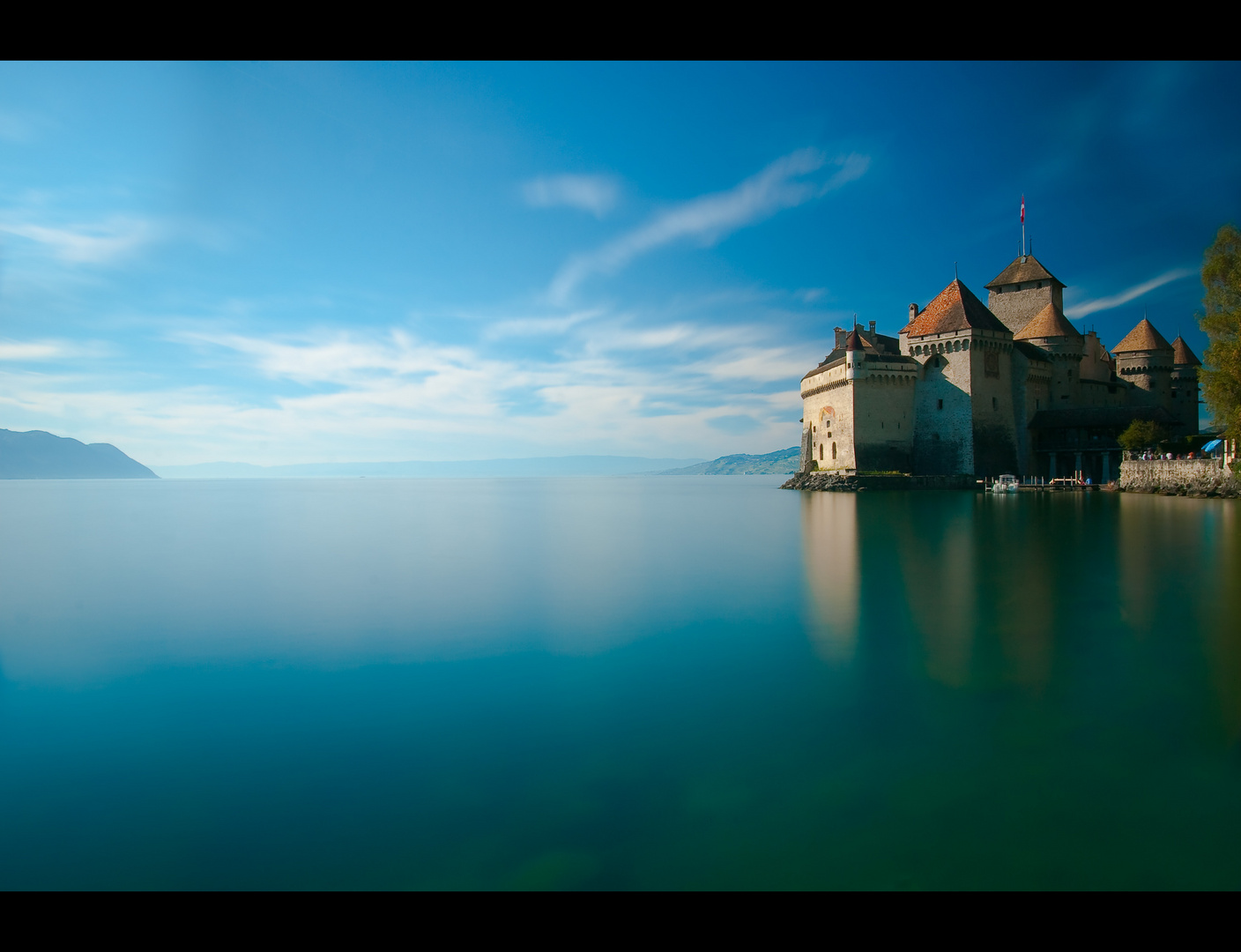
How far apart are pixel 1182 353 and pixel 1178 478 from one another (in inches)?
968

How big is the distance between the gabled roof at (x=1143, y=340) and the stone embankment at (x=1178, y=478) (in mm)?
17483

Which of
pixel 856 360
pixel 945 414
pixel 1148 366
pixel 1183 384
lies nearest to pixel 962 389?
pixel 945 414

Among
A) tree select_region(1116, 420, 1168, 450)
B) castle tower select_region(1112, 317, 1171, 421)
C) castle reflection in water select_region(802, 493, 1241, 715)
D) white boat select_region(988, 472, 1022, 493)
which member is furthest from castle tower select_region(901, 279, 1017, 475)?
castle reflection in water select_region(802, 493, 1241, 715)

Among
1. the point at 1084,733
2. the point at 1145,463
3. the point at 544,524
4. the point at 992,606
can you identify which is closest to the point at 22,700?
the point at 1084,733

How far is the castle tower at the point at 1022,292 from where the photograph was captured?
163 feet

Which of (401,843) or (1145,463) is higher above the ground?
(1145,463)

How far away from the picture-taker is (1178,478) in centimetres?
3284

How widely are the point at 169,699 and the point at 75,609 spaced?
21.7 feet

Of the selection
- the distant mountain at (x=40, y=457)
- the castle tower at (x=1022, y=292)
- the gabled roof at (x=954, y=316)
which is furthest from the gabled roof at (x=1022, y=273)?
the distant mountain at (x=40, y=457)

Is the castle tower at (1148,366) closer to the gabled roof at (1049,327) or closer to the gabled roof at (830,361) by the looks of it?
the gabled roof at (1049,327)

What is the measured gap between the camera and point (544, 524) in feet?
93.8

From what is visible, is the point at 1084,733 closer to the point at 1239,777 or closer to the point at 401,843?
the point at 1239,777

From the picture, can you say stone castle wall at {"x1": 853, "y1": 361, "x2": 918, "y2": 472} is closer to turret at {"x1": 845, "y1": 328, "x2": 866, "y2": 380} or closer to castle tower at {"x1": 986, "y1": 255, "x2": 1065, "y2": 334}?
turret at {"x1": 845, "y1": 328, "x2": 866, "y2": 380}

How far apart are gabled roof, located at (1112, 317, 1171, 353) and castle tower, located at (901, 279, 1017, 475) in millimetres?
14330
